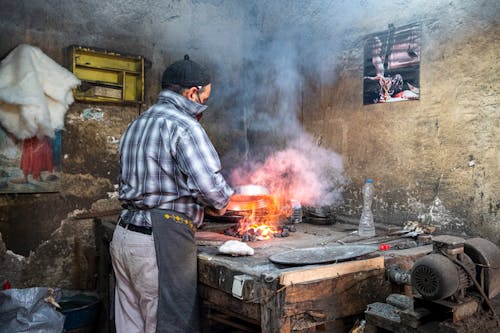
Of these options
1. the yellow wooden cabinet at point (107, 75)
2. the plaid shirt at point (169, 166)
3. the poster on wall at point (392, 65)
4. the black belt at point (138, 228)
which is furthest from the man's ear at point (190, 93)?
the poster on wall at point (392, 65)

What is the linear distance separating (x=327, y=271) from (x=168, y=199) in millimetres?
1161

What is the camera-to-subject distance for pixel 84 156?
4.90 m

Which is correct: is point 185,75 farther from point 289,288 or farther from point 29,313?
point 29,313

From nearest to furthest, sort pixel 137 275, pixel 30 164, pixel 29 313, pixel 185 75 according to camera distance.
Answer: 1. pixel 137 275
2. pixel 185 75
3. pixel 29 313
4. pixel 30 164

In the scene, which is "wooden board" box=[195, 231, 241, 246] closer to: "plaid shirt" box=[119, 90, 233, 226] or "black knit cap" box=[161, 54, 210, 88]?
"plaid shirt" box=[119, 90, 233, 226]

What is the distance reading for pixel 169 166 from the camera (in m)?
2.86

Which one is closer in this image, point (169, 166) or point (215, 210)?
point (169, 166)

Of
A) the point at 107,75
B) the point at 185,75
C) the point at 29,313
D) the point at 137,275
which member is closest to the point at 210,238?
the point at 137,275

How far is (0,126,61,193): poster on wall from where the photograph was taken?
14.3 feet

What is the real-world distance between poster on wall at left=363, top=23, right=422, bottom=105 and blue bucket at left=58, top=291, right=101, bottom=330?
371 centimetres

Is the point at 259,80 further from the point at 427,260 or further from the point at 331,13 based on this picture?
the point at 427,260

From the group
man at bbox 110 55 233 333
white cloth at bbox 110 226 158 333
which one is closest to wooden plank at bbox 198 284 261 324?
man at bbox 110 55 233 333

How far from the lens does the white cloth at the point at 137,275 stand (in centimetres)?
292

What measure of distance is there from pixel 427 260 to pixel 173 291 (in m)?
1.64
